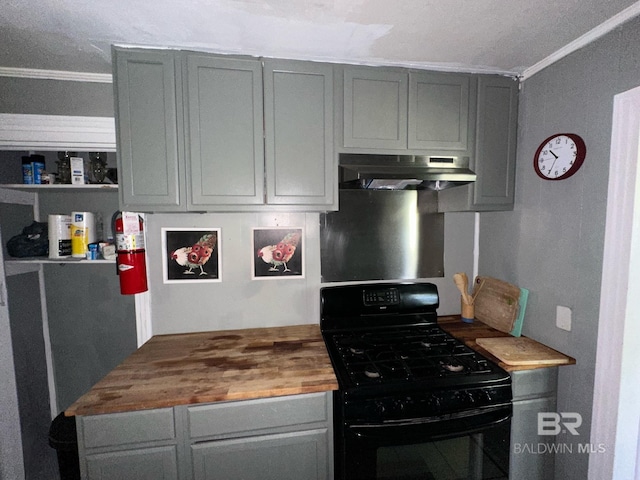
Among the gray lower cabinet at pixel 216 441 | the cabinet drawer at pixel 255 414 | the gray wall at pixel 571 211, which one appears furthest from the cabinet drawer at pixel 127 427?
the gray wall at pixel 571 211

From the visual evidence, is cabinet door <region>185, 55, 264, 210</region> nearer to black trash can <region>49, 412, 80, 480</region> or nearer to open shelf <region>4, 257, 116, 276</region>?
open shelf <region>4, 257, 116, 276</region>

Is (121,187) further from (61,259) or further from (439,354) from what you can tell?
(439,354)

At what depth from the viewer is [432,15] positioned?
1.17 metres

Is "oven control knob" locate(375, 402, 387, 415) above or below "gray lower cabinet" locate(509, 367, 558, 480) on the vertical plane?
above

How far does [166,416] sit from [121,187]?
3.59ft

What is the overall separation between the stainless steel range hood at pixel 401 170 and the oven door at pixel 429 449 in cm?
115

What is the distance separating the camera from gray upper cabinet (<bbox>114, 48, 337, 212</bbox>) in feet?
4.59

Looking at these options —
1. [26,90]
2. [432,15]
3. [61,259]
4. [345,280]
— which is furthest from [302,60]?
[61,259]

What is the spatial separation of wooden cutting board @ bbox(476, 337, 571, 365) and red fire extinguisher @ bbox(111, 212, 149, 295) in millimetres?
2045

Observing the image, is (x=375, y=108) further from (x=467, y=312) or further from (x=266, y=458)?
(x=266, y=458)

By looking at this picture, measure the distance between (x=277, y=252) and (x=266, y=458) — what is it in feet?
3.58

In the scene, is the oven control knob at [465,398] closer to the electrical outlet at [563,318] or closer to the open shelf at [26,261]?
the electrical outlet at [563,318]

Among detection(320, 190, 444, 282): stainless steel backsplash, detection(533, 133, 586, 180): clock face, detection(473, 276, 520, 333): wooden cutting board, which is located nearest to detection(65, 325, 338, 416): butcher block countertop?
detection(320, 190, 444, 282): stainless steel backsplash

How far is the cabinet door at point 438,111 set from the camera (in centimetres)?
159
